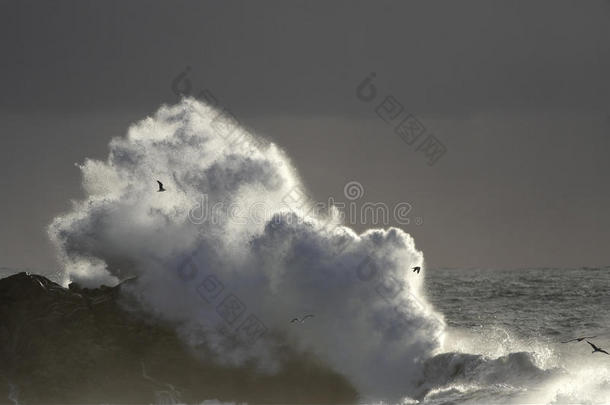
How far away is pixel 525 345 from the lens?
130 feet

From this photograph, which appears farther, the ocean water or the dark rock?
the dark rock

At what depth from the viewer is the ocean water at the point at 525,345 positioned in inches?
1155

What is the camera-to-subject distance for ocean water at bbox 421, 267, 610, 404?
29.3 meters

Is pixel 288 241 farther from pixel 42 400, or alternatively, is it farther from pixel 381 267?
pixel 42 400

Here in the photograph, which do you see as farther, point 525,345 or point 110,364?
point 525,345

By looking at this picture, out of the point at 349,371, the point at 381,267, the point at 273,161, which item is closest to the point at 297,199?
the point at 273,161

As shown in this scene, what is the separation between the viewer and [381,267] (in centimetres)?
3500

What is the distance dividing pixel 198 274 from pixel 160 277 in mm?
1287

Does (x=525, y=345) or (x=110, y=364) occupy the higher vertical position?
(x=525, y=345)

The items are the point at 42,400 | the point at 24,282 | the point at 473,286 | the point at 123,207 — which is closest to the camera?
the point at 42,400

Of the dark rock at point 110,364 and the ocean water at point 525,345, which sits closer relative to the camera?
the ocean water at point 525,345

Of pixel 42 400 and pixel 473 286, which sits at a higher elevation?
pixel 473 286

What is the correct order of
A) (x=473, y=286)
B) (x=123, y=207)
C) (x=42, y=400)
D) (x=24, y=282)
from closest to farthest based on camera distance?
(x=42, y=400) → (x=24, y=282) → (x=123, y=207) → (x=473, y=286)

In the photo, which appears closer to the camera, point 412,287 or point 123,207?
point 412,287
